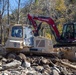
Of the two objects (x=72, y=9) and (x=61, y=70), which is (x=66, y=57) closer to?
(x=61, y=70)

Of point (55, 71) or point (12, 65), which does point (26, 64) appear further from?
point (55, 71)

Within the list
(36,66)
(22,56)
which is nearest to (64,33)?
(22,56)

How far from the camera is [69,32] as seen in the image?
20.5 meters

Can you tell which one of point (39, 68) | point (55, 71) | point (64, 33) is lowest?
point (55, 71)

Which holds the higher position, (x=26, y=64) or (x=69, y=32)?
(x=69, y=32)

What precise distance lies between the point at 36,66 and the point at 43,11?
24495 millimetres

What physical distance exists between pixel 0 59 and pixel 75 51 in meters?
5.12

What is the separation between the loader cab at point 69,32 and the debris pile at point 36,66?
2.06 meters

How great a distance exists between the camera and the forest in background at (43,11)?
37.2 metres

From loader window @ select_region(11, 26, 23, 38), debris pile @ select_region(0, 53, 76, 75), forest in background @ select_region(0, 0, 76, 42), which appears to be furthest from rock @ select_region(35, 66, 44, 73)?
forest in background @ select_region(0, 0, 76, 42)

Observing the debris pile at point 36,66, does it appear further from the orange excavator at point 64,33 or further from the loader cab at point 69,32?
the loader cab at point 69,32

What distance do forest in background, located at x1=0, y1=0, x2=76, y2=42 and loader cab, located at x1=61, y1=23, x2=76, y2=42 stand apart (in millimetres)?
15847

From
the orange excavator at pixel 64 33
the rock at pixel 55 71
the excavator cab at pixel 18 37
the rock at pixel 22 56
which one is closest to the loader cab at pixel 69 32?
the orange excavator at pixel 64 33

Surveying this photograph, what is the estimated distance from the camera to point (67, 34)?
2058 centimetres
